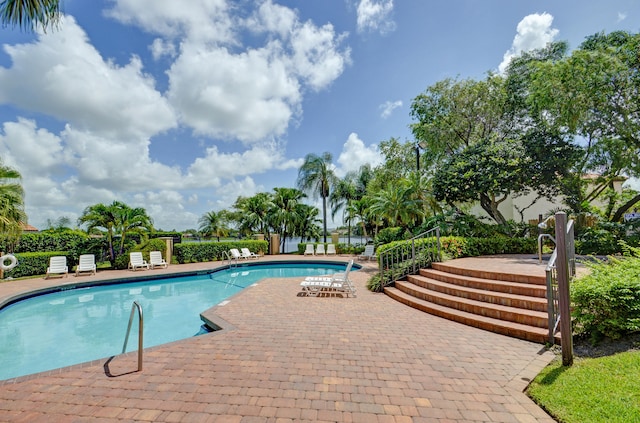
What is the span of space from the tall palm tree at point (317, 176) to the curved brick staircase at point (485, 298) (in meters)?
17.5

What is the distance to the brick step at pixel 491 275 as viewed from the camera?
6.02 m

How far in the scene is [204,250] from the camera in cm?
1870

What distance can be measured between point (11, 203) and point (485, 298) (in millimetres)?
15775

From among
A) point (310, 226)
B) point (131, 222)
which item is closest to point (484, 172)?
point (310, 226)

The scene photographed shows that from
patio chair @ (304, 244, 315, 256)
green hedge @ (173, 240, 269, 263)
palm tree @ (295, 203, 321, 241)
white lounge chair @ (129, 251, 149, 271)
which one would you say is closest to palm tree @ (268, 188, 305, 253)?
palm tree @ (295, 203, 321, 241)

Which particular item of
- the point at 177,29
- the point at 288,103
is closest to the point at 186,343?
the point at 177,29

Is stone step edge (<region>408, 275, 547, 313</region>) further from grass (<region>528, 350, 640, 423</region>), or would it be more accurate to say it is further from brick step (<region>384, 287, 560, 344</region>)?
grass (<region>528, 350, 640, 423</region>)

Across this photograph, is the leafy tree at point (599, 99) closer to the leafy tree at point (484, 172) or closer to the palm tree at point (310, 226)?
the leafy tree at point (484, 172)

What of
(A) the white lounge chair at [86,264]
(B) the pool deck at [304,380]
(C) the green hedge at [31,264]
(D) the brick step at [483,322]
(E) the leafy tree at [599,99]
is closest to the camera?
(B) the pool deck at [304,380]

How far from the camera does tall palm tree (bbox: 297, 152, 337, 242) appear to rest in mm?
25141

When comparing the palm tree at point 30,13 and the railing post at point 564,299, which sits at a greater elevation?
the palm tree at point 30,13

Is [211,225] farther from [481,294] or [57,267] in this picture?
[481,294]

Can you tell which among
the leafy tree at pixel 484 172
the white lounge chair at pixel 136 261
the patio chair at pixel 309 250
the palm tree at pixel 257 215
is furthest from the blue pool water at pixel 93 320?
the palm tree at pixel 257 215

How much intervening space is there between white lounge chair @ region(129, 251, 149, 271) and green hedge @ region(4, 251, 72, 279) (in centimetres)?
288
